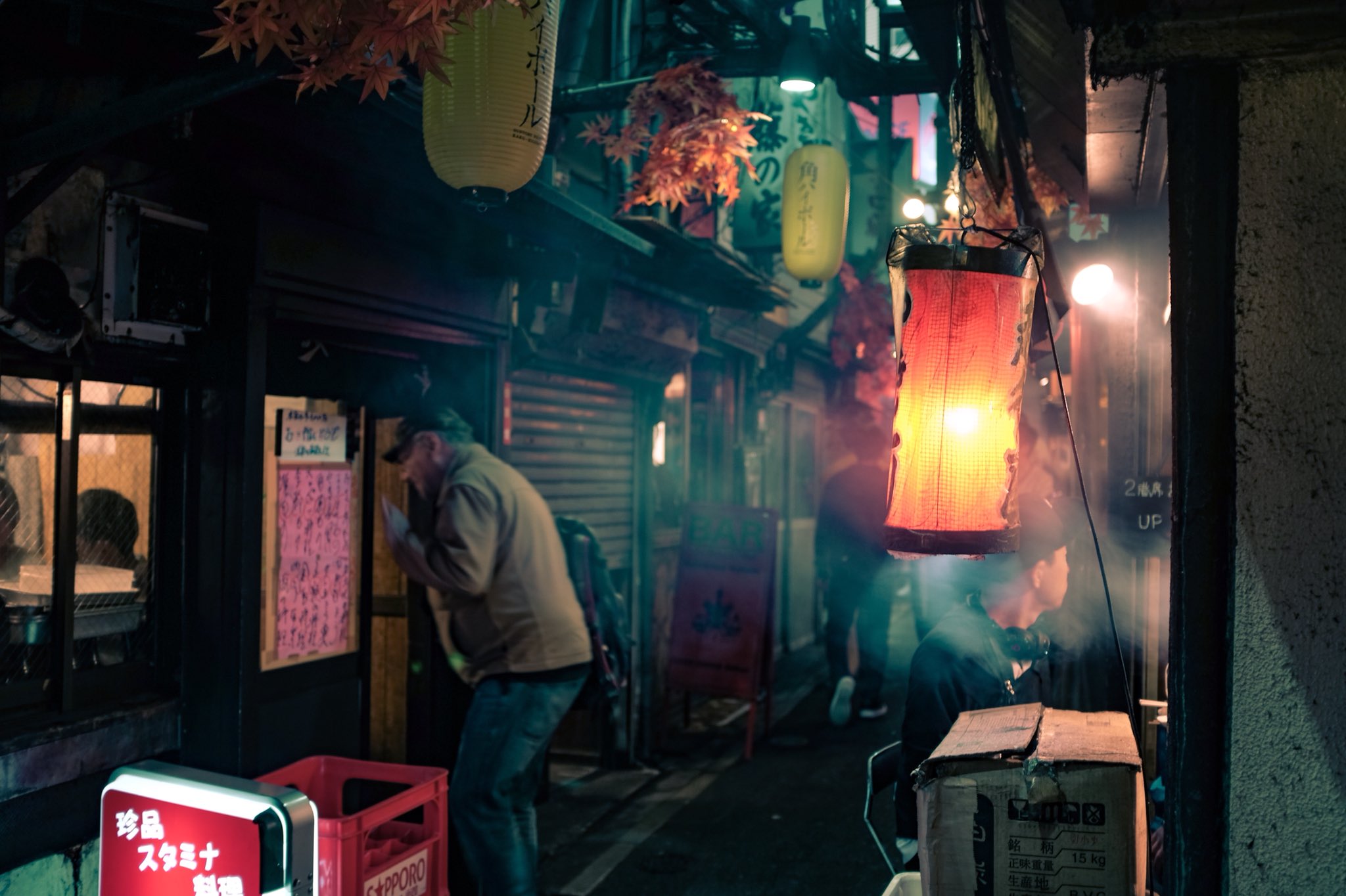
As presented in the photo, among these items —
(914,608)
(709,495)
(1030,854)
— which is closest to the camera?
(1030,854)

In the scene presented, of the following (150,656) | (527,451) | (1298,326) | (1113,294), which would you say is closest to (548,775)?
(527,451)

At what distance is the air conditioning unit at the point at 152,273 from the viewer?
16.3 feet

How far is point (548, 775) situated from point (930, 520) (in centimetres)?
647

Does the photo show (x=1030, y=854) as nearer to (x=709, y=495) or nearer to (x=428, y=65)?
(x=428, y=65)

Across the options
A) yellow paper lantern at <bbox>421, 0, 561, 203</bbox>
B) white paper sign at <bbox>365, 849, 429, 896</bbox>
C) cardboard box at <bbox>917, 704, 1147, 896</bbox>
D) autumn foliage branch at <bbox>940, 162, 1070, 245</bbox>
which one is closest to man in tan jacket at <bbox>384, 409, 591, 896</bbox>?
white paper sign at <bbox>365, 849, 429, 896</bbox>

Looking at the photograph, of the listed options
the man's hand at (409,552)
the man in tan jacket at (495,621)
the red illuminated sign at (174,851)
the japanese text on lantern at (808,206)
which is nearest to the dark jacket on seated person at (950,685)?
the man in tan jacket at (495,621)

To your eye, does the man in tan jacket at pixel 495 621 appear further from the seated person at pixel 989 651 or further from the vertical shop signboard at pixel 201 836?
the seated person at pixel 989 651

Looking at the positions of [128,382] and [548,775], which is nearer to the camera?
[128,382]

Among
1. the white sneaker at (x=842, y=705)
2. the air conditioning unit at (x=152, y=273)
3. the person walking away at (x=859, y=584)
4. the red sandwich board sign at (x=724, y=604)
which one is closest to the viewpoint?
the air conditioning unit at (x=152, y=273)

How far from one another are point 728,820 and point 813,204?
18.6ft

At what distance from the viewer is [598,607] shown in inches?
267

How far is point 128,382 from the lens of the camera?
5.31m

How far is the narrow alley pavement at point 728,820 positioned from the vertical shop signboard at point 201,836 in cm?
360

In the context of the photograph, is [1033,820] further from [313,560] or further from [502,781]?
[313,560]
